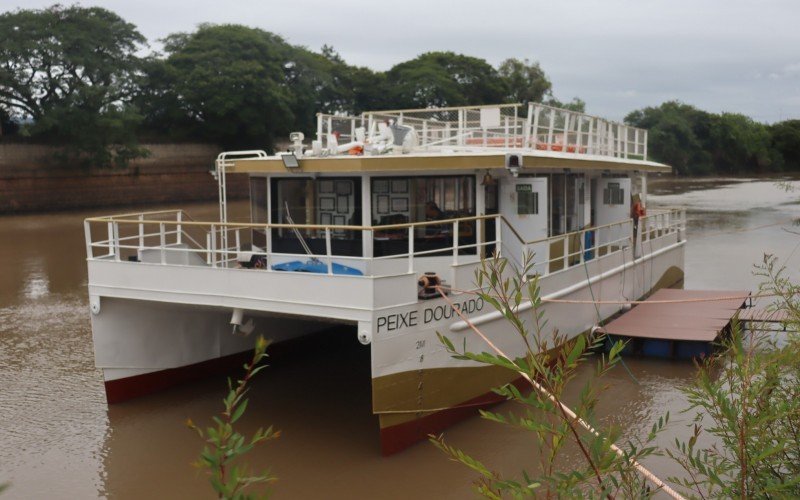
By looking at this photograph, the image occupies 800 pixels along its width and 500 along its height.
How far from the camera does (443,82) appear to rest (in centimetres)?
5912

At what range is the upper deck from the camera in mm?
8875

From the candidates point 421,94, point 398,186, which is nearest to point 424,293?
point 398,186

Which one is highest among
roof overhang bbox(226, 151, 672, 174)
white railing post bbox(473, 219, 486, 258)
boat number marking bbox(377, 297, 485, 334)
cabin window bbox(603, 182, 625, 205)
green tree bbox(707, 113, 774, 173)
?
green tree bbox(707, 113, 774, 173)

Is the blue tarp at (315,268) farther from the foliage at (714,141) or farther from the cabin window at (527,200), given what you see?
the foliage at (714,141)

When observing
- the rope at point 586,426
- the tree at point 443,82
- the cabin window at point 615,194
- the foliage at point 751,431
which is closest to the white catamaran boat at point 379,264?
the rope at point 586,426

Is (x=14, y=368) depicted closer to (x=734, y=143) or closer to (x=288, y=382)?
(x=288, y=382)

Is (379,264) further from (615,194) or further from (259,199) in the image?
(615,194)

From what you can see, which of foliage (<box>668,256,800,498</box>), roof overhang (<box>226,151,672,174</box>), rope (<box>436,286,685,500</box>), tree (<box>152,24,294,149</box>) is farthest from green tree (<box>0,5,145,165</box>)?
foliage (<box>668,256,800,498</box>)

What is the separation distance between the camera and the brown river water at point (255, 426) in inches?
293

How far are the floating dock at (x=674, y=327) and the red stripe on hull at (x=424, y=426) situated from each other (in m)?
3.10

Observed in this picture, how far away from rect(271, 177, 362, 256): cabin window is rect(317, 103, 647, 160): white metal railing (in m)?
0.53

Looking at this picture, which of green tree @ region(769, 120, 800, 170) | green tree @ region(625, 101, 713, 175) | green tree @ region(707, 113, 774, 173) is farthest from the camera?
green tree @ region(769, 120, 800, 170)

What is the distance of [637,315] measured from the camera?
40.8 ft

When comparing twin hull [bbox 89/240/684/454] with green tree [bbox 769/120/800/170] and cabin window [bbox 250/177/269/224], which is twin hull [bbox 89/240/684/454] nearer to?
cabin window [bbox 250/177/269/224]
